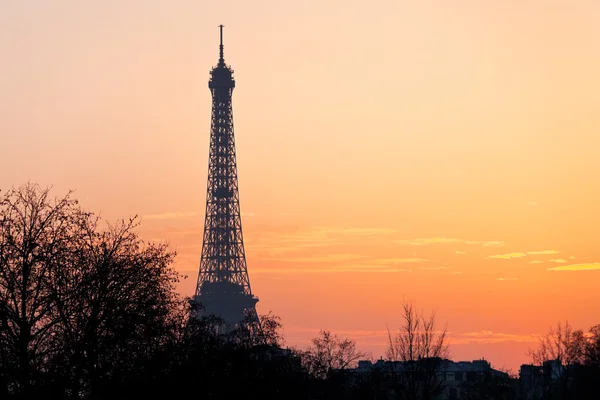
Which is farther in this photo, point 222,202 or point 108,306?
point 222,202

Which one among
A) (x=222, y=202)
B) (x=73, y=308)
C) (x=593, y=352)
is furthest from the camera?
(x=222, y=202)

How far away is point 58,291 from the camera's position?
44.7 m

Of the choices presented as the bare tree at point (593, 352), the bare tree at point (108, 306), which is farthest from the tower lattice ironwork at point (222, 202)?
the bare tree at point (108, 306)

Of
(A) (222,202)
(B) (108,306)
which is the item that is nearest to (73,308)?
(B) (108,306)

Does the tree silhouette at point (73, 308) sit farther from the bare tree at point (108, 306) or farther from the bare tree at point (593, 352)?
the bare tree at point (593, 352)

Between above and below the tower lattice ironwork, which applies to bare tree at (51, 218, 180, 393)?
below

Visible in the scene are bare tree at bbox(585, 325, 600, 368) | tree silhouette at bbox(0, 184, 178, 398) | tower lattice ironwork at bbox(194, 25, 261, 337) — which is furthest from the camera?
tower lattice ironwork at bbox(194, 25, 261, 337)

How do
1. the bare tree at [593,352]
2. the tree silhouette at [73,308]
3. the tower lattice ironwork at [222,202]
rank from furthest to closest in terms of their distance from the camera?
the tower lattice ironwork at [222,202] < the bare tree at [593,352] < the tree silhouette at [73,308]

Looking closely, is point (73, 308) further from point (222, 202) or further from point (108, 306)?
point (222, 202)

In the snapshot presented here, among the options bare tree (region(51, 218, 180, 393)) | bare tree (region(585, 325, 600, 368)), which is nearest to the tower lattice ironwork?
bare tree (region(585, 325, 600, 368))

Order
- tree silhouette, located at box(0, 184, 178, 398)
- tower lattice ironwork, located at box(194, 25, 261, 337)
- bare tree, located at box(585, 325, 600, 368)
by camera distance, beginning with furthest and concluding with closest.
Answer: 1. tower lattice ironwork, located at box(194, 25, 261, 337)
2. bare tree, located at box(585, 325, 600, 368)
3. tree silhouette, located at box(0, 184, 178, 398)

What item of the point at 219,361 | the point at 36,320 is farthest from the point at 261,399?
the point at 36,320

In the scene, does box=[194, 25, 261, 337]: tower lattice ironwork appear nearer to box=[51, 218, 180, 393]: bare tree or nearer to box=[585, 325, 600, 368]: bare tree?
box=[585, 325, 600, 368]: bare tree

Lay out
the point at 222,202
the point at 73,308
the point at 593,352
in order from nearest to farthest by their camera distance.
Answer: the point at 73,308 < the point at 593,352 < the point at 222,202
